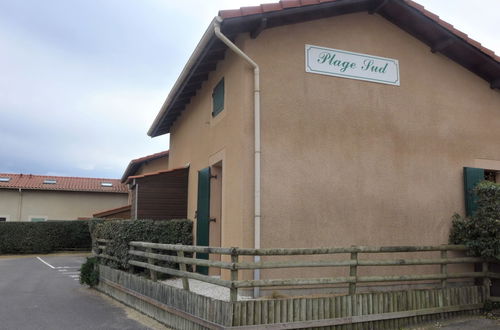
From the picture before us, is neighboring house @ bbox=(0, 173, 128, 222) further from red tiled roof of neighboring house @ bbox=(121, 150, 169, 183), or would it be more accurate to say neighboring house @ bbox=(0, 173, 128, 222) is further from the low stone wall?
the low stone wall

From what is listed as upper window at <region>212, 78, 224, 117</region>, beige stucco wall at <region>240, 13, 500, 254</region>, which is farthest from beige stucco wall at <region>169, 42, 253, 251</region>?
beige stucco wall at <region>240, 13, 500, 254</region>

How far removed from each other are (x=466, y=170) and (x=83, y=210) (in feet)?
88.6

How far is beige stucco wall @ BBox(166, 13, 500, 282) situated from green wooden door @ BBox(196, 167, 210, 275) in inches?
17.0

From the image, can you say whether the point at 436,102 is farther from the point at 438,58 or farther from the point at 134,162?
the point at 134,162

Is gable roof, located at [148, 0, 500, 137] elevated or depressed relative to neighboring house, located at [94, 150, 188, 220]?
elevated

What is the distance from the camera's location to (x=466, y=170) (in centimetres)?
926

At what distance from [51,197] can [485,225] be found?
28449 millimetres

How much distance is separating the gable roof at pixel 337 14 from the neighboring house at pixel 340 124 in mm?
27

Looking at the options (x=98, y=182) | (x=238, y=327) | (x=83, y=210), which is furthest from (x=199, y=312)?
(x=98, y=182)

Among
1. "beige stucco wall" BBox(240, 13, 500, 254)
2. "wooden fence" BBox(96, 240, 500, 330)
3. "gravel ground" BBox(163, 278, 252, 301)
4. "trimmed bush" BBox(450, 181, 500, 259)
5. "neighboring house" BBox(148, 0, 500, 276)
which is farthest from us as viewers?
"beige stucco wall" BBox(240, 13, 500, 254)

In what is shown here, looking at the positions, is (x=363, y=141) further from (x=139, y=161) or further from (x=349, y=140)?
(x=139, y=161)

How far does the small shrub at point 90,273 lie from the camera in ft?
37.2

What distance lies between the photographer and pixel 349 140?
841 centimetres

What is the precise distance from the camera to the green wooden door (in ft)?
31.3
